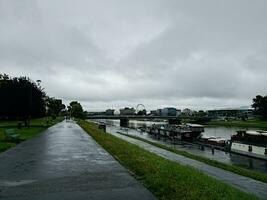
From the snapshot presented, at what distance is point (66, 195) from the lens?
10664mm

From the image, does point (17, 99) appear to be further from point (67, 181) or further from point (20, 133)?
point (67, 181)

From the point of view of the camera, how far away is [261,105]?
157375mm

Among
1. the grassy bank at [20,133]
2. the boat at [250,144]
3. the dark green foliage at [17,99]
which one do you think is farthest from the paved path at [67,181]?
the dark green foliage at [17,99]

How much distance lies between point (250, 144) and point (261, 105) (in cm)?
11291

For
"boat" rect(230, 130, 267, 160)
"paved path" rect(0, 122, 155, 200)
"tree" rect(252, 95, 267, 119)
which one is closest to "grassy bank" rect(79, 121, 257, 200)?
"paved path" rect(0, 122, 155, 200)

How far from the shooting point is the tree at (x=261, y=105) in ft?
506

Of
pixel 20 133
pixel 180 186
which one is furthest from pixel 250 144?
pixel 180 186

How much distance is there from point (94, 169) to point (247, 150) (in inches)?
1540

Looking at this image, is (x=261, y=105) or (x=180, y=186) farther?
(x=261, y=105)

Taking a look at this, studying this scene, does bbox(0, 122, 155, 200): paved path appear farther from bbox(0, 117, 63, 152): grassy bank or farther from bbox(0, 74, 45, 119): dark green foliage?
bbox(0, 74, 45, 119): dark green foliage

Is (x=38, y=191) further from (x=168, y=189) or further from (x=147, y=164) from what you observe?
(x=147, y=164)

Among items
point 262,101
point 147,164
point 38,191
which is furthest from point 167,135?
point 38,191

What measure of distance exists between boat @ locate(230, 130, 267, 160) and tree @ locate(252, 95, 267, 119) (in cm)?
10526

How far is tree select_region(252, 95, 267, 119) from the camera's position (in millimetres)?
154250
